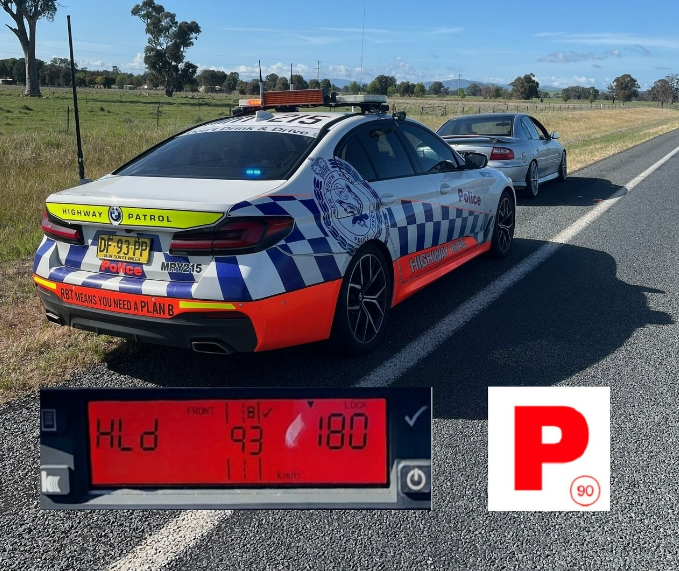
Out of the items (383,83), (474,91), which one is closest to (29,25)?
(383,83)

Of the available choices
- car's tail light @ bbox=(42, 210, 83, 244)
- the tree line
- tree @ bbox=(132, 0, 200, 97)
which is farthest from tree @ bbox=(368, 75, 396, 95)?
tree @ bbox=(132, 0, 200, 97)

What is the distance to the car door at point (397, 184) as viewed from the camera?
4.55m

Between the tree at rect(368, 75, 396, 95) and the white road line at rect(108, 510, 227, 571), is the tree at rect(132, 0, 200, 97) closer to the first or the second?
the tree at rect(368, 75, 396, 95)

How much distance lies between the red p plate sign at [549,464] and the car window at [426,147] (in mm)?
2629

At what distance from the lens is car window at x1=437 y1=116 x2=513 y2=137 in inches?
447

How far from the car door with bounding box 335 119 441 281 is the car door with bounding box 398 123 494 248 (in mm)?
126

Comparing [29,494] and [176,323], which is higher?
[176,323]

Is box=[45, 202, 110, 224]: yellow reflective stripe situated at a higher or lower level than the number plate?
higher

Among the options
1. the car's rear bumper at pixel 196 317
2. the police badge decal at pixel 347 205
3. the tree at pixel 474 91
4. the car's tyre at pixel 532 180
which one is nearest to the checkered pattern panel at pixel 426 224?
the police badge decal at pixel 347 205

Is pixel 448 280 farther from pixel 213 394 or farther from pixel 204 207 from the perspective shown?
pixel 213 394

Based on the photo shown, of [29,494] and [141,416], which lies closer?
[141,416]

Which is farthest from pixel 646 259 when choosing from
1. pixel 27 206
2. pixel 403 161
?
pixel 27 206

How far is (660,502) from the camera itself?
277 centimetres

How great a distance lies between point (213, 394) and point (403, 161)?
10.9ft
